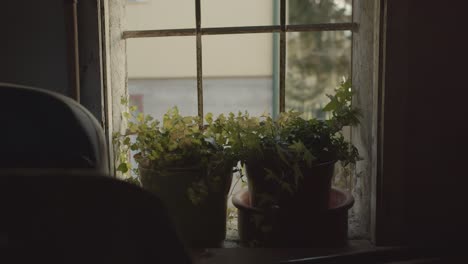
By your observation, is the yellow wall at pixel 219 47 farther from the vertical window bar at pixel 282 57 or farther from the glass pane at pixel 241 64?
the vertical window bar at pixel 282 57

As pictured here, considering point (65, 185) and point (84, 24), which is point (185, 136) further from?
point (65, 185)

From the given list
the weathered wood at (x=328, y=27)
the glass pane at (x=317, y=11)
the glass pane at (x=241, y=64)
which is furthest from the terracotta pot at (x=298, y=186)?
the glass pane at (x=317, y=11)

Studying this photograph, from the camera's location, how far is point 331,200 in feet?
6.37

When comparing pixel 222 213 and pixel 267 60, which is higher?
pixel 267 60

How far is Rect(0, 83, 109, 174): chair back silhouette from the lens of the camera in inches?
41.2

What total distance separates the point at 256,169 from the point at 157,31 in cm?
64

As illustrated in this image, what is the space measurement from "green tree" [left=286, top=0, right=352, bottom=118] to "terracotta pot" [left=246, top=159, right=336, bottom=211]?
21.0 ft

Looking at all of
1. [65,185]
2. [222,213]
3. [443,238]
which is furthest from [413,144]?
[65,185]

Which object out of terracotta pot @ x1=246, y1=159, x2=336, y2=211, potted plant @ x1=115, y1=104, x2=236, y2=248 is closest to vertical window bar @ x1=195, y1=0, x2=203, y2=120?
potted plant @ x1=115, y1=104, x2=236, y2=248

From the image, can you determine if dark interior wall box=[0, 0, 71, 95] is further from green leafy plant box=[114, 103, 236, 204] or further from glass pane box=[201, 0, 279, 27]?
glass pane box=[201, 0, 279, 27]

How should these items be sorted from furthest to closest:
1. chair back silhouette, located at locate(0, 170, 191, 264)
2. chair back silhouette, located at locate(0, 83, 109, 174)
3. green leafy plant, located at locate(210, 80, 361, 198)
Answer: green leafy plant, located at locate(210, 80, 361, 198) < chair back silhouette, located at locate(0, 83, 109, 174) < chair back silhouette, located at locate(0, 170, 191, 264)

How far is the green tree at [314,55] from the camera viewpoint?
8.50 meters

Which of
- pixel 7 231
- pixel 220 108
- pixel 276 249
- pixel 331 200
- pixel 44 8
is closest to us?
pixel 7 231

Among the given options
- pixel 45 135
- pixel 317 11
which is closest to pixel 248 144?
pixel 45 135
